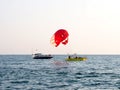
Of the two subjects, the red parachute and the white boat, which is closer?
the red parachute

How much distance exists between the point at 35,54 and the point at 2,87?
132701mm

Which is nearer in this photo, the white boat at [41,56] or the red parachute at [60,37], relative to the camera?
the red parachute at [60,37]

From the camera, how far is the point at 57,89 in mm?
46438

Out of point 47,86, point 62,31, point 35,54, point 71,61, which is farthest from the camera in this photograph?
point 35,54

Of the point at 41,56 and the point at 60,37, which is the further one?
the point at 41,56

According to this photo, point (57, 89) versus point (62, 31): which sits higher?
point (62, 31)

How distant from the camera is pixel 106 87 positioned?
48.4 meters

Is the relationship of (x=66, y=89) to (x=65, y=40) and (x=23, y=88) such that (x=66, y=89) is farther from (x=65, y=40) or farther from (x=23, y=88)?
(x=65, y=40)

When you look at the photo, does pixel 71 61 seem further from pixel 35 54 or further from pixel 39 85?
pixel 39 85

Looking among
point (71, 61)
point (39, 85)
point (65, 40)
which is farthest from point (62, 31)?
point (39, 85)

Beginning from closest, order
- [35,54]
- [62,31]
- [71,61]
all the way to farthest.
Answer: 1. [62,31]
2. [71,61]
3. [35,54]

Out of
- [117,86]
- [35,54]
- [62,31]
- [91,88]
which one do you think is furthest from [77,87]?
[35,54]

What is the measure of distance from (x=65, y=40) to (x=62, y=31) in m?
3.21

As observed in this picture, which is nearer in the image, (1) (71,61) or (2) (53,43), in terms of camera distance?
(2) (53,43)
